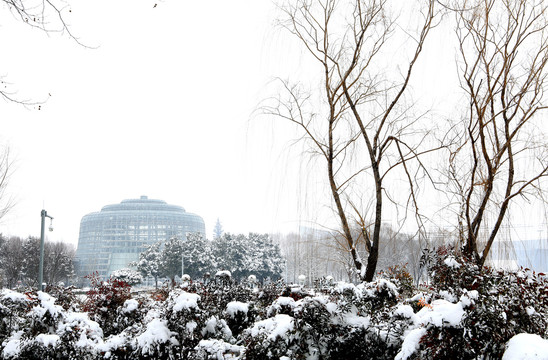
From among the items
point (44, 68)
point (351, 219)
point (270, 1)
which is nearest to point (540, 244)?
point (351, 219)

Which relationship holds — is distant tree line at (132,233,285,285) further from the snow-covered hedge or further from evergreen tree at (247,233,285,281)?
the snow-covered hedge

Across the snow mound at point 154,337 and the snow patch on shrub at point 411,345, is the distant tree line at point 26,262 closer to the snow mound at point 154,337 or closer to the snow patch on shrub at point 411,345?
the snow mound at point 154,337

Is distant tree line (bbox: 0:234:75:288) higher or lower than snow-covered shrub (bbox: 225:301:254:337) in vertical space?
lower

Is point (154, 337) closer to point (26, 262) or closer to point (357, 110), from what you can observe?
point (357, 110)

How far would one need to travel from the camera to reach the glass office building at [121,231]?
5812cm

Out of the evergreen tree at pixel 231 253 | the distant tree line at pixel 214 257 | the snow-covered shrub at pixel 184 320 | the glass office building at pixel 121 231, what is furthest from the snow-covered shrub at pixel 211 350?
the glass office building at pixel 121 231

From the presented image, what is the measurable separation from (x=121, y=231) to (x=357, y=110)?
199 ft

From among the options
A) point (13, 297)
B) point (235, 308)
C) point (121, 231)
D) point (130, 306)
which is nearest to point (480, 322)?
point (235, 308)

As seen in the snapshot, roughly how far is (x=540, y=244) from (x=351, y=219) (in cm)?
185

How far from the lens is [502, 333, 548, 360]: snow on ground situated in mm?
1932

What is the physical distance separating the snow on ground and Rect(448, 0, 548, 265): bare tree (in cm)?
191

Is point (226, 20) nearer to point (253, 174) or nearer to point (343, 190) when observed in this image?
point (253, 174)

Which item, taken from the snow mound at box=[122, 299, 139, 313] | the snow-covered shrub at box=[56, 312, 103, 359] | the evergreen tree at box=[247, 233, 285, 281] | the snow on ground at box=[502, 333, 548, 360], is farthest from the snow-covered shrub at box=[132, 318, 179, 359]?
the evergreen tree at box=[247, 233, 285, 281]

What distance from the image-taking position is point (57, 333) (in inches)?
150
